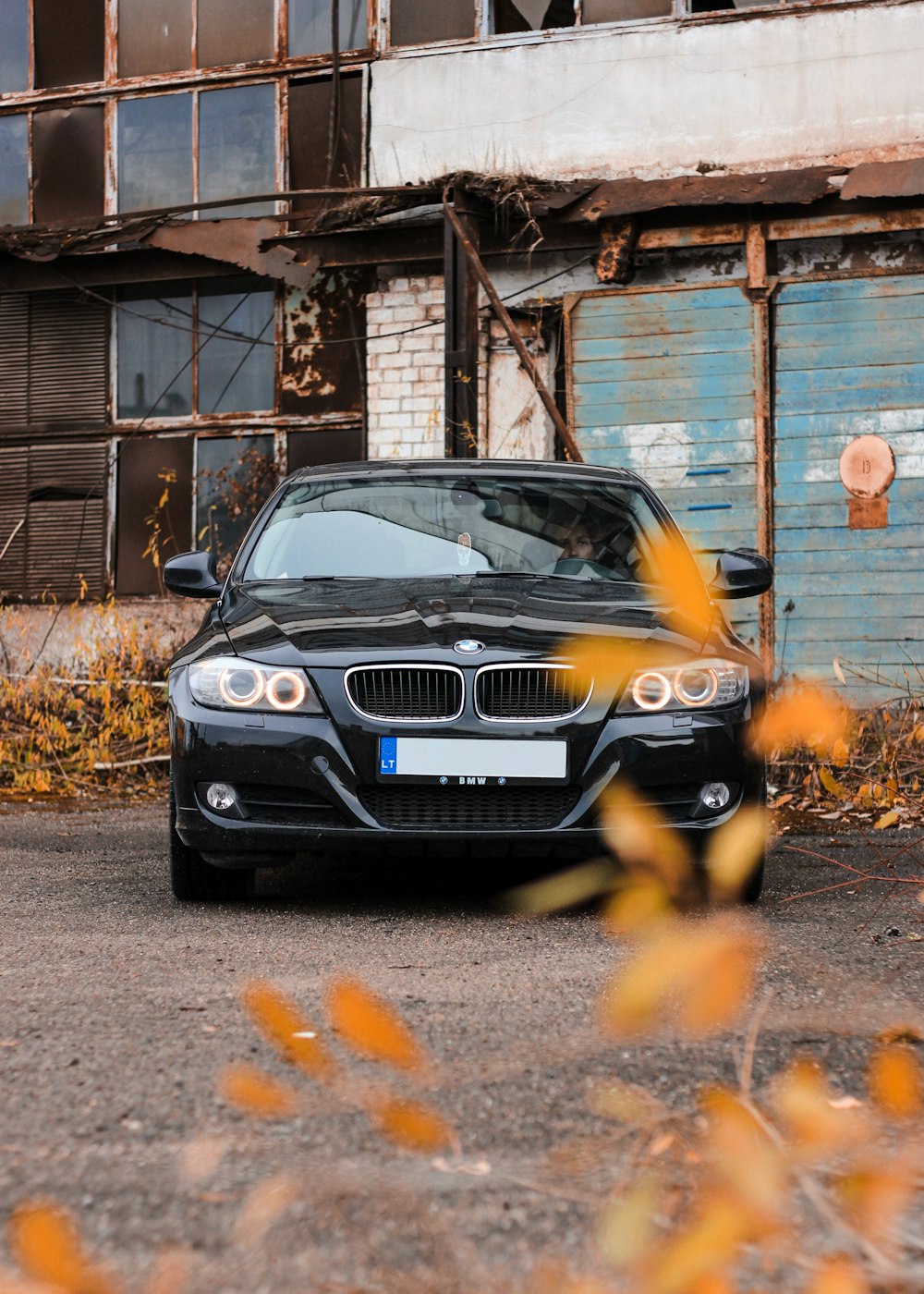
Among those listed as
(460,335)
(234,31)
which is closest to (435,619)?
(460,335)

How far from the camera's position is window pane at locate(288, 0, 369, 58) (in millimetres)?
12109

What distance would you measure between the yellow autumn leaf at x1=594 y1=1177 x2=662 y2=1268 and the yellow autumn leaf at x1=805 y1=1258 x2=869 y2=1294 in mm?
198

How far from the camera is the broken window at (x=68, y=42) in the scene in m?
13.0

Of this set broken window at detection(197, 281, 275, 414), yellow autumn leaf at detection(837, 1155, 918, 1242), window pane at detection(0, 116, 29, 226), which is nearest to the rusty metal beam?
broken window at detection(197, 281, 275, 414)

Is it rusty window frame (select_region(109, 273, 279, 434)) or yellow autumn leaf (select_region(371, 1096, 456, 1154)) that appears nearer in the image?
yellow autumn leaf (select_region(371, 1096, 456, 1154))

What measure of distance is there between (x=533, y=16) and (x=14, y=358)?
16.6 feet

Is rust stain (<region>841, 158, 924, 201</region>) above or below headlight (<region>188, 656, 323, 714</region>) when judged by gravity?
above

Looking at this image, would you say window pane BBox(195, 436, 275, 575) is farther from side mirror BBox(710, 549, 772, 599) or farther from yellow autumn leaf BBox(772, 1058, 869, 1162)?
yellow autumn leaf BBox(772, 1058, 869, 1162)

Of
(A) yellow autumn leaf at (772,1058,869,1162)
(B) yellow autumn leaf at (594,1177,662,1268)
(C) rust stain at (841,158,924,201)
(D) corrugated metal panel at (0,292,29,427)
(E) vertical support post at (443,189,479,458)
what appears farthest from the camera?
(D) corrugated metal panel at (0,292,29,427)

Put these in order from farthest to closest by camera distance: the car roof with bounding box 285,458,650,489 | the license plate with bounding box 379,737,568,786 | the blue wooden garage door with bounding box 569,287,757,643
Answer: the blue wooden garage door with bounding box 569,287,757,643 → the car roof with bounding box 285,458,650,489 → the license plate with bounding box 379,737,568,786

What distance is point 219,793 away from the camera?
4613 mm

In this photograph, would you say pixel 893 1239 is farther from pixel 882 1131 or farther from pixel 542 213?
pixel 542 213

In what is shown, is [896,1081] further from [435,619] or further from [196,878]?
[196,878]

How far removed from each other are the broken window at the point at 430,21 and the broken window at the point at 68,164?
266 centimetres
